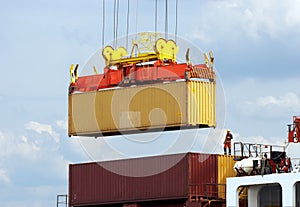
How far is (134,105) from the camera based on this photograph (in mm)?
80875

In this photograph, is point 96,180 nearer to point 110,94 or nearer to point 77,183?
point 77,183

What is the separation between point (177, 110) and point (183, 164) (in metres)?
7.05

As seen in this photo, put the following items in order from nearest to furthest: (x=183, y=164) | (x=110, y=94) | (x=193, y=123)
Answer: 1. (x=183, y=164)
2. (x=193, y=123)
3. (x=110, y=94)

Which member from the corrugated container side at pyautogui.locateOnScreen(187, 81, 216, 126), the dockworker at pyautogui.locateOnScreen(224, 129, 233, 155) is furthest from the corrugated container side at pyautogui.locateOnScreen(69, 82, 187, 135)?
the dockworker at pyautogui.locateOnScreen(224, 129, 233, 155)

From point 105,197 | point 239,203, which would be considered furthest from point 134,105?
point 239,203

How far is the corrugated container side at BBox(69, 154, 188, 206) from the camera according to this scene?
72.8m

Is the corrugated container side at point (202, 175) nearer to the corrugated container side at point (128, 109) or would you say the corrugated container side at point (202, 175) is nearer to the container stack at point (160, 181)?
the container stack at point (160, 181)

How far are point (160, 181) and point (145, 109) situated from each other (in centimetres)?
793

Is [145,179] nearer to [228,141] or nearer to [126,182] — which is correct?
[126,182]

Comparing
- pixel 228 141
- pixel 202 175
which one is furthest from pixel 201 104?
pixel 202 175

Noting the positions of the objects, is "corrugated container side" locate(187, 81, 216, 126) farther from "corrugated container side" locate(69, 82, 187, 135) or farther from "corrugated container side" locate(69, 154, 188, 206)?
"corrugated container side" locate(69, 154, 188, 206)

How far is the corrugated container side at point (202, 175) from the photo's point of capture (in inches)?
2830

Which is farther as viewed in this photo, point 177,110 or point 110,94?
point 110,94

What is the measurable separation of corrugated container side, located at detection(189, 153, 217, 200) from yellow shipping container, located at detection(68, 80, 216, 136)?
531 cm
